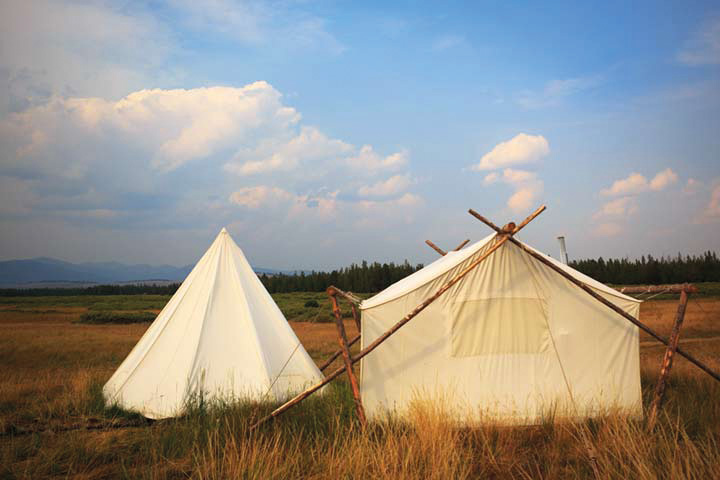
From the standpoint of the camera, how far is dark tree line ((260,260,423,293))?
5547cm

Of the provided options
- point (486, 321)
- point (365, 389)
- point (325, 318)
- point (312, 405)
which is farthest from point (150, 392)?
point (325, 318)

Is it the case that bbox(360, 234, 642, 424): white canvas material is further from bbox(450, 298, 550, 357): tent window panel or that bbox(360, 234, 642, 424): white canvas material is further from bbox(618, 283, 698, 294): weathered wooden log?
bbox(618, 283, 698, 294): weathered wooden log

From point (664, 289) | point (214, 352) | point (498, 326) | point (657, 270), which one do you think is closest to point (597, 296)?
point (664, 289)

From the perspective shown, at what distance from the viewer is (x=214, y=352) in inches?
276

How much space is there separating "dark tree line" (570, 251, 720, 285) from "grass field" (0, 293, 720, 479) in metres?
43.5

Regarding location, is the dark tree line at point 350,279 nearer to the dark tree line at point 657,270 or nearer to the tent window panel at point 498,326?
the dark tree line at point 657,270

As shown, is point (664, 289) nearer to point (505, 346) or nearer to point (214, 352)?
point (505, 346)

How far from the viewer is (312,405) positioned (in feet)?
19.9

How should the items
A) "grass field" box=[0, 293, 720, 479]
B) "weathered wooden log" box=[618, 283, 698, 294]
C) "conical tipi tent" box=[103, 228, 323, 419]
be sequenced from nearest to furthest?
"grass field" box=[0, 293, 720, 479] < "weathered wooden log" box=[618, 283, 698, 294] < "conical tipi tent" box=[103, 228, 323, 419]

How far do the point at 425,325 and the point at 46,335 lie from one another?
53.3 feet

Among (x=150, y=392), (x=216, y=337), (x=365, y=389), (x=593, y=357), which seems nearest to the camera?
(x=365, y=389)

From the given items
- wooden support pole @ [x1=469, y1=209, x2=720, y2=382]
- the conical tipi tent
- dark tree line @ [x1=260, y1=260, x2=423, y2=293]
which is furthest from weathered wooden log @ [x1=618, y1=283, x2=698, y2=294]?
dark tree line @ [x1=260, y1=260, x2=423, y2=293]

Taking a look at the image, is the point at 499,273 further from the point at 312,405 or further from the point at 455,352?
the point at 312,405

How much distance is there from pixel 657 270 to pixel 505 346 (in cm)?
4756
